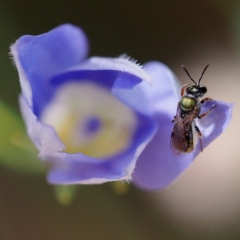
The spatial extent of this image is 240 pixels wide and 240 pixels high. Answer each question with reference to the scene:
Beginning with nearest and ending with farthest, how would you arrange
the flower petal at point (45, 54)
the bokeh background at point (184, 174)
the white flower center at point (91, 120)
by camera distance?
the flower petal at point (45, 54) → the white flower center at point (91, 120) → the bokeh background at point (184, 174)

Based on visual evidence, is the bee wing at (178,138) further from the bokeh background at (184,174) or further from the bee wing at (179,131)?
the bokeh background at (184,174)

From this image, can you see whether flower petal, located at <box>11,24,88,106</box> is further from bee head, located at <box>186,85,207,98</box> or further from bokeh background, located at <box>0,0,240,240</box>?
bokeh background, located at <box>0,0,240,240</box>

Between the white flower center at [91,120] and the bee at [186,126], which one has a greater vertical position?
the bee at [186,126]

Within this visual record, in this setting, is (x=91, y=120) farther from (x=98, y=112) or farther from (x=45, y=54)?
(x=45, y=54)

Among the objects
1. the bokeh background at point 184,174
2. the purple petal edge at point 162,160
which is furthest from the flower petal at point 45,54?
the bokeh background at point 184,174

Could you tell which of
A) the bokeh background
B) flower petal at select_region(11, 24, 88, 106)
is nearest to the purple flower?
flower petal at select_region(11, 24, 88, 106)

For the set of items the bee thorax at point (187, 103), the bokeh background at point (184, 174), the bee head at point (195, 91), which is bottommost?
the bokeh background at point (184, 174)

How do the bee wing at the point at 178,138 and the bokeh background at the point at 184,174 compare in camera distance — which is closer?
the bee wing at the point at 178,138
